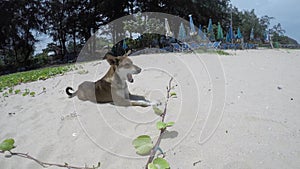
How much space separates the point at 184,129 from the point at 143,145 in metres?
0.55

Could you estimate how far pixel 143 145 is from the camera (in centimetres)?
185

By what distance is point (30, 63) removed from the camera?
25719 mm

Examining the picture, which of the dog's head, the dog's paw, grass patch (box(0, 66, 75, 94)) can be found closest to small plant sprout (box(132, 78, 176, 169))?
the dog's paw

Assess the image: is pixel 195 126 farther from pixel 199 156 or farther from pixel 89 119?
Answer: pixel 89 119

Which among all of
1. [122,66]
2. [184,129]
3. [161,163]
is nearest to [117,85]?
[122,66]

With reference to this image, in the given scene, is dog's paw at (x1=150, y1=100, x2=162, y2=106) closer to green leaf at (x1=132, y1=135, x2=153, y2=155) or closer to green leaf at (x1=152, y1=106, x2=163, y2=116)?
green leaf at (x1=152, y1=106, x2=163, y2=116)

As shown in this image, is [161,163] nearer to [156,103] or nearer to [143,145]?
[143,145]

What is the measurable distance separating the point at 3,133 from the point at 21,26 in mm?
27293

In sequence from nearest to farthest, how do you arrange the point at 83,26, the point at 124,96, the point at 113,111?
1. the point at 113,111
2. the point at 124,96
3. the point at 83,26

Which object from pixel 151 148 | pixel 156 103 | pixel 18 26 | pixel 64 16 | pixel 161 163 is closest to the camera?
pixel 161 163

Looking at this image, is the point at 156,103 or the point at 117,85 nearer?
the point at 156,103

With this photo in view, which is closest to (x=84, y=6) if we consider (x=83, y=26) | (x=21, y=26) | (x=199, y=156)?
(x=83, y=26)

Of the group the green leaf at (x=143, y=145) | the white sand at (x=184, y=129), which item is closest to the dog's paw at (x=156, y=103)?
the white sand at (x=184, y=129)

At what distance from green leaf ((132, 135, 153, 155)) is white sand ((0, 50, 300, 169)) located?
0.05 metres
